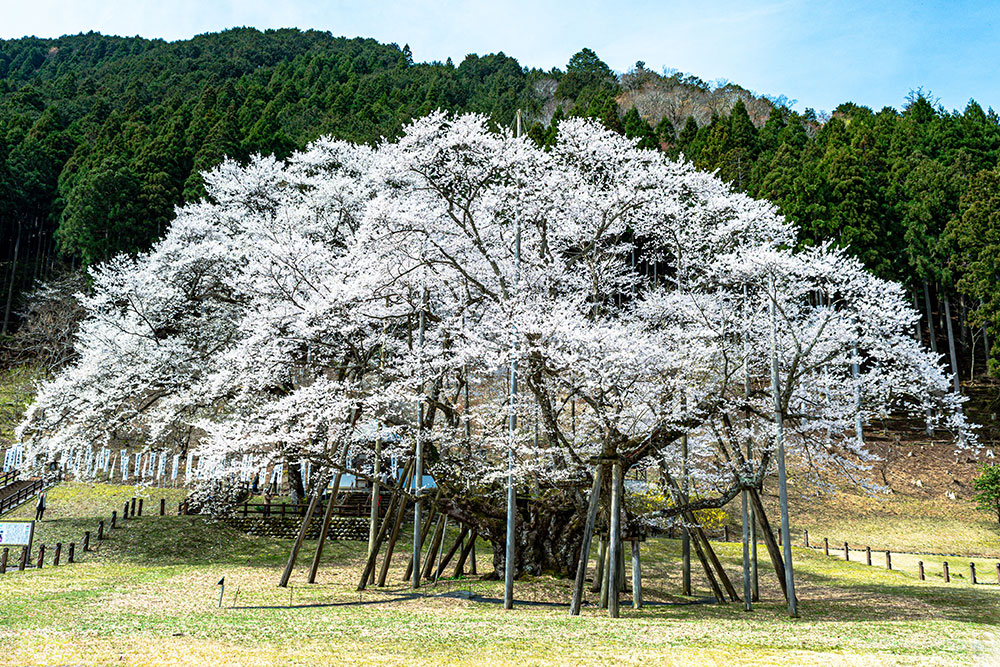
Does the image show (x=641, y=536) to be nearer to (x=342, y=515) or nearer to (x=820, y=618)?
(x=820, y=618)

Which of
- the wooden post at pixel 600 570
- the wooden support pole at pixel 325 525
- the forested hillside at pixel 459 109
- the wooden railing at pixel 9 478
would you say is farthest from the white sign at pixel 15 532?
the forested hillside at pixel 459 109

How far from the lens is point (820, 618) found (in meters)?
12.2

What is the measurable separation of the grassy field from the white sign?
31.3 inches

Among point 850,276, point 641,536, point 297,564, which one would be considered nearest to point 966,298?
point 850,276

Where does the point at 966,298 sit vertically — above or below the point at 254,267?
above

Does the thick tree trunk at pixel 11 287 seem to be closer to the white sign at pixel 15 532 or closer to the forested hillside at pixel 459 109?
the forested hillside at pixel 459 109

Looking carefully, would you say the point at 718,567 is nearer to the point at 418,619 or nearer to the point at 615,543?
the point at 615,543

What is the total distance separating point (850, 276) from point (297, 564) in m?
15.3

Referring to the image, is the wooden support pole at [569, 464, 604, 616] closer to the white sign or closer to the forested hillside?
the white sign

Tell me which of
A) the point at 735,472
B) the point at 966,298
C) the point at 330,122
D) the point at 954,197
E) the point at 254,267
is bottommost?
the point at 735,472

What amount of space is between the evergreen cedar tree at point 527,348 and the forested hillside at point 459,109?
7772 millimetres

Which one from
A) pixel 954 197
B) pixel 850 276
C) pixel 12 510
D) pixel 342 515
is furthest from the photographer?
pixel 954 197

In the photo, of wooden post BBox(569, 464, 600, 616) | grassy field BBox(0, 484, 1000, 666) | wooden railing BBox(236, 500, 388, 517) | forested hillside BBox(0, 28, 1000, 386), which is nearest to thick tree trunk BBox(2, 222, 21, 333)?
forested hillside BBox(0, 28, 1000, 386)

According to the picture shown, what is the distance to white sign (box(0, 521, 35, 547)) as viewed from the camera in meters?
15.2
